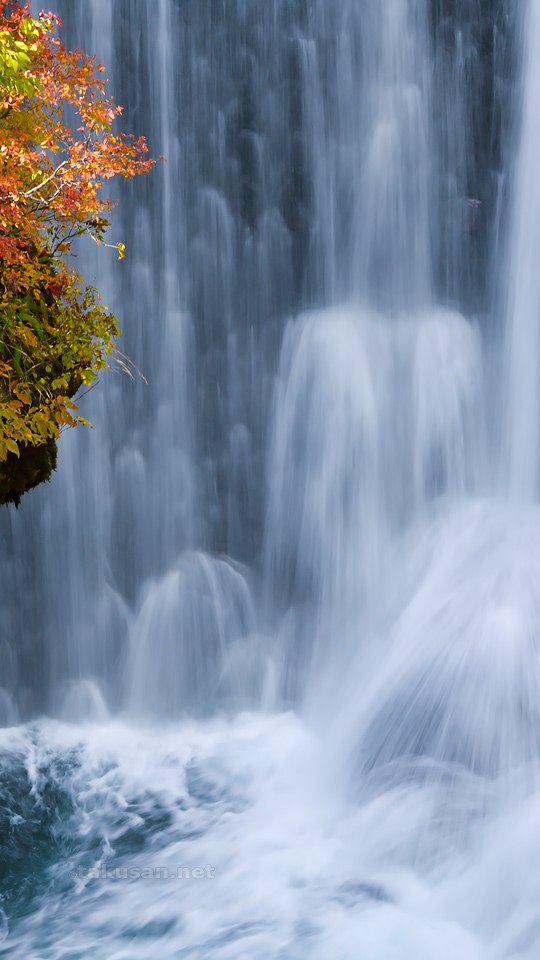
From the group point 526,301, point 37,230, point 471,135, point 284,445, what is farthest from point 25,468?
point 471,135

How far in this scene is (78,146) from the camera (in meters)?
5.72

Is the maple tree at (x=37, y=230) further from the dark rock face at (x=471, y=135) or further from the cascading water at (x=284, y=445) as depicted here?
the dark rock face at (x=471, y=135)

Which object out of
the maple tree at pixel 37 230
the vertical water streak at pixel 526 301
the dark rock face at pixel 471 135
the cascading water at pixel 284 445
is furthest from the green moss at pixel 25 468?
the dark rock face at pixel 471 135

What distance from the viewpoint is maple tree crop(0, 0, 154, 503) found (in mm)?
5422

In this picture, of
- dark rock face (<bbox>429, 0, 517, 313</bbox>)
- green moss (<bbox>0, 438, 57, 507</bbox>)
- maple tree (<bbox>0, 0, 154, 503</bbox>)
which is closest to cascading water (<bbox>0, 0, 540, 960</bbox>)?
dark rock face (<bbox>429, 0, 517, 313</bbox>)

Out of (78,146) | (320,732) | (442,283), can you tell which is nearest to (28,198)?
(78,146)

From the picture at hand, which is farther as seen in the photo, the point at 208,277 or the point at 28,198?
the point at 208,277

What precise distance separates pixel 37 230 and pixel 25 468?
1.78 m

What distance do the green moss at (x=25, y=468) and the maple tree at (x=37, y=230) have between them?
2.7 inches

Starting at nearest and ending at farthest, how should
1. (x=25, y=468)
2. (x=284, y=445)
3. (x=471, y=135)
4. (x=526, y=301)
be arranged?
(x=25, y=468) → (x=284, y=445) → (x=526, y=301) → (x=471, y=135)

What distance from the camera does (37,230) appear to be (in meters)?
5.94

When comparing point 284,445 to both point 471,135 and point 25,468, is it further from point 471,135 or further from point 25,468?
point 25,468

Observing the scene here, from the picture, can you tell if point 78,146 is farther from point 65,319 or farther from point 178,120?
point 178,120

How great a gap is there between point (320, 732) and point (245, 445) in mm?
4729
